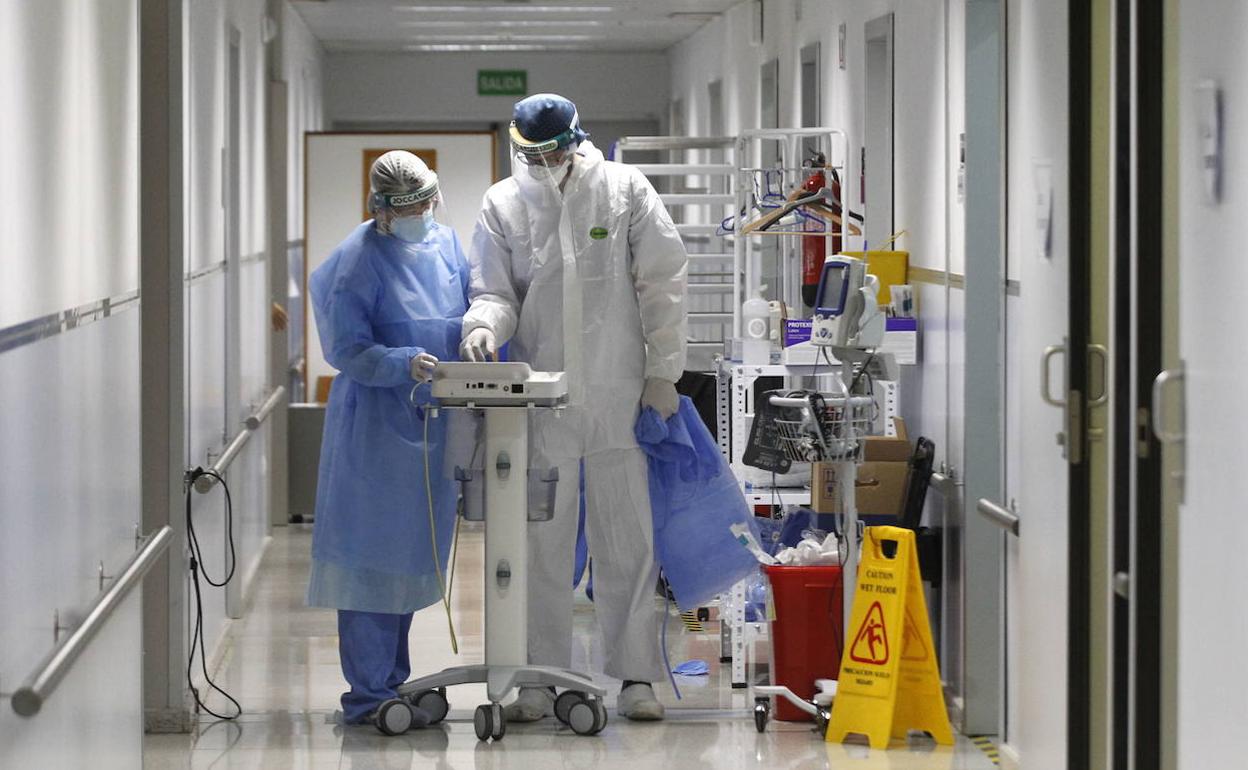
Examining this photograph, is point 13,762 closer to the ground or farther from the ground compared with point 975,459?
closer to the ground

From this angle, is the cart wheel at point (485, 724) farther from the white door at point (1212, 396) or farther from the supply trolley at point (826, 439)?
→ the white door at point (1212, 396)

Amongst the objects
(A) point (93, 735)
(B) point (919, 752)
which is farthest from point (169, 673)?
(B) point (919, 752)

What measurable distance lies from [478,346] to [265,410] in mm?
2889

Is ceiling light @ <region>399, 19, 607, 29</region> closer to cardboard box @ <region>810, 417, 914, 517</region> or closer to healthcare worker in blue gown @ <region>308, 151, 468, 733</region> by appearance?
cardboard box @ <region>810, 417, 914, 517</region>

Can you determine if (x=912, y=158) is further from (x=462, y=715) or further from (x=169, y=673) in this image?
(x=169, y=673)

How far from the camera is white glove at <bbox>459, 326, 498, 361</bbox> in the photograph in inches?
189

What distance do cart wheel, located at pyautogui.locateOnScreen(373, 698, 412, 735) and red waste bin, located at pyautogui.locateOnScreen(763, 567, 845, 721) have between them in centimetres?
111

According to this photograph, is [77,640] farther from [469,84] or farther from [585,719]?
[469,84]

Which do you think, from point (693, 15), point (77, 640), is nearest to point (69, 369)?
point (77, 640)

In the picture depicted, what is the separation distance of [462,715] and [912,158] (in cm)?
242

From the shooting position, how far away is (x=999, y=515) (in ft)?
14.7

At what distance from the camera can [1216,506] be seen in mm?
2896

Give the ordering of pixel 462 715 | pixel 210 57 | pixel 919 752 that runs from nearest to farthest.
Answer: pixel 919 752
pixel 462 715
pixel 210 57

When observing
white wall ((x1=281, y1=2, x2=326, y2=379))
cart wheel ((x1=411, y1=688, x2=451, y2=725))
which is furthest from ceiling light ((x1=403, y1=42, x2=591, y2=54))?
cart wheel ((x1=411, y1=688, x2=451, y2=725))
